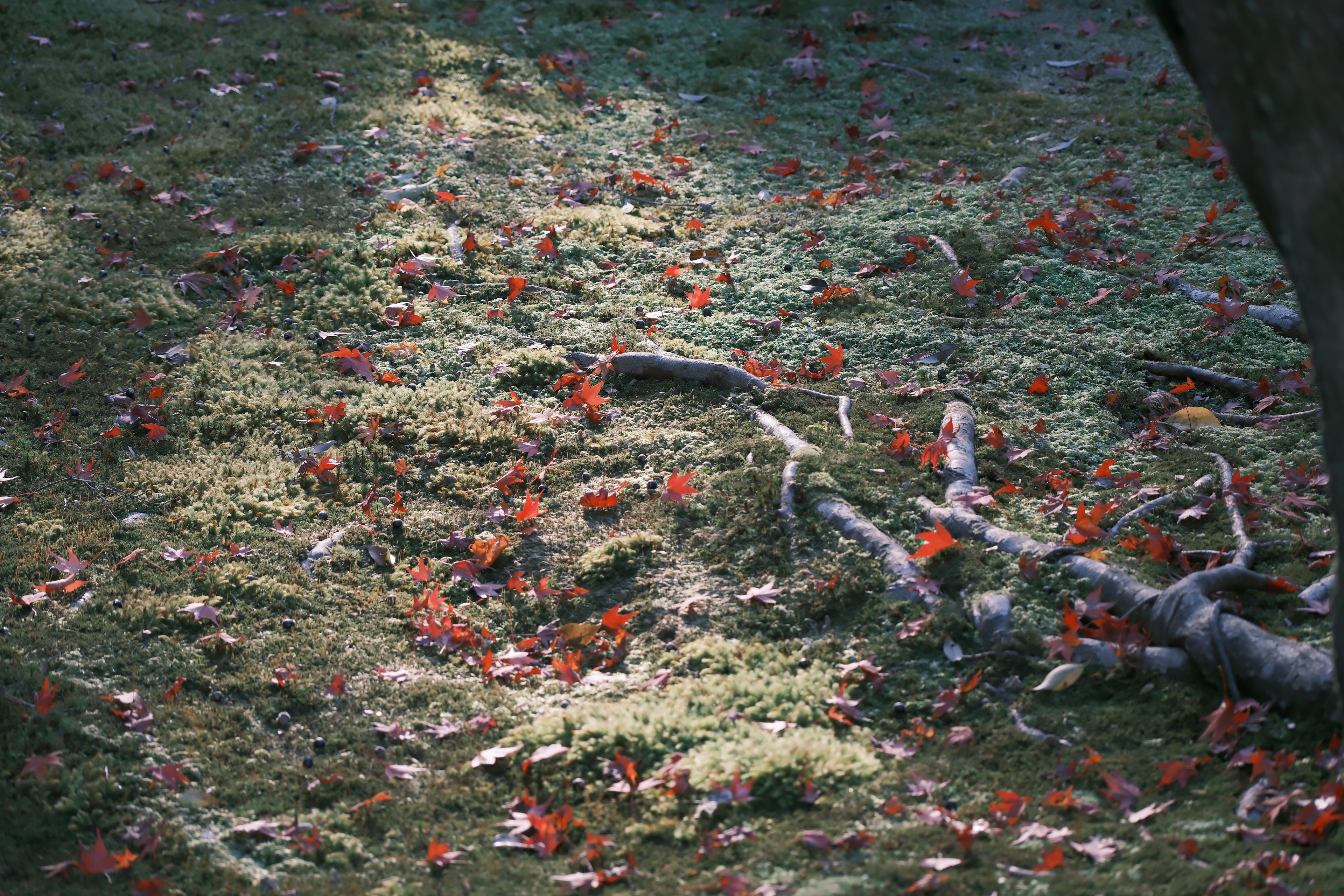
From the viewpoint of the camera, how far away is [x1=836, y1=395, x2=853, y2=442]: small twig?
551 centimetres

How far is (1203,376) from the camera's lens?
566 centimetres

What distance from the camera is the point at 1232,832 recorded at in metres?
3.17

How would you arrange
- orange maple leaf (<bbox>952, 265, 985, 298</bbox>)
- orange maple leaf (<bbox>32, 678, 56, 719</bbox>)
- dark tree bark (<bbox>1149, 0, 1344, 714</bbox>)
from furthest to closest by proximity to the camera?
1. orange maple leaf (<bbox>952, 265, 985, 298</bbox>)
2. orange maple leaf (<bbox>32, 678, 56, 719</bbox>)
3. dark tree bark (<bbox>1149, 0, 1344, 714</bbox>)

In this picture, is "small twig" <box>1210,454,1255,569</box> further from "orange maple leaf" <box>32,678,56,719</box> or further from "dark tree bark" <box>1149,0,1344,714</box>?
"orange maple leaf" <box>32,678,56,719</box>

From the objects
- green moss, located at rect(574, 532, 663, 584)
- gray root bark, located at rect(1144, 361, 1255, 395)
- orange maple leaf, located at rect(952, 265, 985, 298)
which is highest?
orange maple leaf, located at rect(952, 265, 985, 298)

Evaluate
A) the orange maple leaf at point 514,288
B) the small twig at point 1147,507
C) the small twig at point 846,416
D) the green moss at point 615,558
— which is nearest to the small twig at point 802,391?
the small twig at point 846,416

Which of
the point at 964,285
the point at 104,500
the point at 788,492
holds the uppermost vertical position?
the point at 964,285

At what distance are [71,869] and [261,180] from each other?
6.26 metres

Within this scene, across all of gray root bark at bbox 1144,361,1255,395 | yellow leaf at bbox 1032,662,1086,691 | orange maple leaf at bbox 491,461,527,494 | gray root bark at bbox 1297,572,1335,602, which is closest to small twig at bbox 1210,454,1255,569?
gray root bark at bbox 1297,572,1335,602

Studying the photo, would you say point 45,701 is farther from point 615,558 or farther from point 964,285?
point 964,285

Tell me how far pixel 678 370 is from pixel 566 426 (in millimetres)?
798

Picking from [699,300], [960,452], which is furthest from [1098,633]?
[699,300]

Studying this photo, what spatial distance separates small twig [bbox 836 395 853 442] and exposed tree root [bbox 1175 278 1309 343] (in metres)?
2.41

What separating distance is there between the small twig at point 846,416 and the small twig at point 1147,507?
1.42 metres
